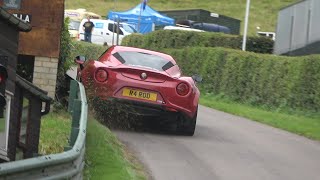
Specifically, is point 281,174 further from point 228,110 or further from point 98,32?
point 98,32

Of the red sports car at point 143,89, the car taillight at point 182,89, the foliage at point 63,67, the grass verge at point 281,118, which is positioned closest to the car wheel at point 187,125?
the red sports car at point 143,89

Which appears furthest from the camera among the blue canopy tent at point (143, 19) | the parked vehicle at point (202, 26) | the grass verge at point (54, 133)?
the blue canopy tent at point (143, 19)

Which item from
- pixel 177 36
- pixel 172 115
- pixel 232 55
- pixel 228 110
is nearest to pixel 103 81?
pixel 172 115

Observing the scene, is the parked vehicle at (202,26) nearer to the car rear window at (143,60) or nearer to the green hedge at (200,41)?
the green hedge at (200,41)

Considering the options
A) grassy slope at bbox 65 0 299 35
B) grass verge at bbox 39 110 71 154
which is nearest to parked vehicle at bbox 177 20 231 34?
grassy slope at bbox 65 0 299 35

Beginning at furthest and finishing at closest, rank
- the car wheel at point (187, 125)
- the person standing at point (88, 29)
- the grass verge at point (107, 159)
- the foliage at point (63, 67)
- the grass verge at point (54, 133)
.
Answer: the person standing at point (88, 29) < the foliage at point (63, 67) < the car wheel at point (187, 125) < the grass verge at point (54, 133) < the grass verge at point (107, 159)

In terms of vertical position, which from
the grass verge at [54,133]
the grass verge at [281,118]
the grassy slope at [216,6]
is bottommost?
the grass verge at [281,118]

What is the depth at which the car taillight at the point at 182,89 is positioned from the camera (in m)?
11.7

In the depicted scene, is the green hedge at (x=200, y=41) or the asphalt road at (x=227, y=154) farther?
the green hedge at (x=200, y=41)

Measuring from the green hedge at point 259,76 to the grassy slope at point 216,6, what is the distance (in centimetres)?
3296

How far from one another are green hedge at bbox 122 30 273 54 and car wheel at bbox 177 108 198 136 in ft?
49.0

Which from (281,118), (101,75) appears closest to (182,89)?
(101,75)

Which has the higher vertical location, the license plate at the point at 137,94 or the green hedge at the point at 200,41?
the green hedge at the point at 200,41

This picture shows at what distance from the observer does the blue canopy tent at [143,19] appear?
136 feet
